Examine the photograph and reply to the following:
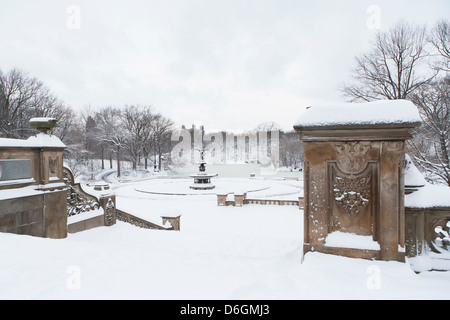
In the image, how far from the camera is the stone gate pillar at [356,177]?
9.37 feet

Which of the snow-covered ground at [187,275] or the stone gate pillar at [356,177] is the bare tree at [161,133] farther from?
the stone gate pillar at [356,177]

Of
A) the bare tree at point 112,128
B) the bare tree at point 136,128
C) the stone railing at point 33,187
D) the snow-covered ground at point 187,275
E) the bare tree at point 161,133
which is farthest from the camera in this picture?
the bare tree at point 161,133

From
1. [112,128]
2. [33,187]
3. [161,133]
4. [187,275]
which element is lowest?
[187,275]

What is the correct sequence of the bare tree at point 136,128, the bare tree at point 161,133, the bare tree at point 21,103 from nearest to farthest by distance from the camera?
the bare tree at point 21,103 < the bare tree at point 136,128 < the bare tree at point 161,133

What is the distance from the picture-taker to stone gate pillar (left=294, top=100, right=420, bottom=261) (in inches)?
112

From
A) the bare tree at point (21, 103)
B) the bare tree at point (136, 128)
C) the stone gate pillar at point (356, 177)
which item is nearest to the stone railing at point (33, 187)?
the stone gate pillar at point (356, 177)

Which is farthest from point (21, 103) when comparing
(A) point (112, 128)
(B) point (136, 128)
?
(B) point (136, 128)

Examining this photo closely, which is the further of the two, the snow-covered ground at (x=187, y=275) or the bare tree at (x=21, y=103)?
the bare tree at (x=21, y=103)

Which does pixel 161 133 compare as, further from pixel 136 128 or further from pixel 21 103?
pixel 21 103

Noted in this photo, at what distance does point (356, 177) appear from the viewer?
9.90 feet

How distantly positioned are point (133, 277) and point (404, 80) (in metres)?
20.7

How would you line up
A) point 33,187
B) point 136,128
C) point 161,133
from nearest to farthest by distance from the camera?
A: point 33,187 < point 136,128 < point 161,133

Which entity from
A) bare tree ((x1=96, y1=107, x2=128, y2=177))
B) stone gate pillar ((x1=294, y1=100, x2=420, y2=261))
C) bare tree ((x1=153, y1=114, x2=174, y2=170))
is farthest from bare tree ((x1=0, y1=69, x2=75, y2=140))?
stone gate pillar ((x1=294, y1=100, x2=420, y2=261))
